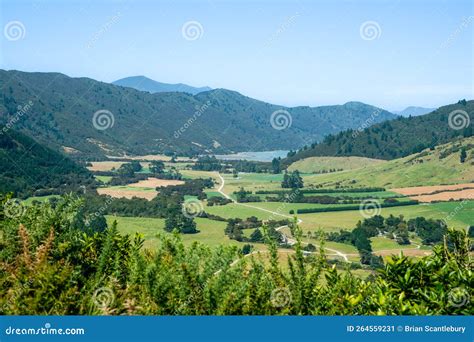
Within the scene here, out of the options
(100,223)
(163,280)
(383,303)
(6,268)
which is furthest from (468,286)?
(100,223)

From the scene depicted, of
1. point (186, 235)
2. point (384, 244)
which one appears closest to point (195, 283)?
point (186, 235)

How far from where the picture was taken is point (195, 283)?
455 inches

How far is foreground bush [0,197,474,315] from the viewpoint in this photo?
421 inches

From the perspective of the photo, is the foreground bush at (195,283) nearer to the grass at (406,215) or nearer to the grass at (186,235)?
the grass at (186,235)

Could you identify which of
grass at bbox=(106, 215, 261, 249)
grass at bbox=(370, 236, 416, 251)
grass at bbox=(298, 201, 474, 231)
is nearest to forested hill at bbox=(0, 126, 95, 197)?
grass at bbox=(106, 215, 261, 249)

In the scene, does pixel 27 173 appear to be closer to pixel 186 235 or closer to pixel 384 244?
pixel 186 235

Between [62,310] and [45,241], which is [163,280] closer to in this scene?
[62,310]

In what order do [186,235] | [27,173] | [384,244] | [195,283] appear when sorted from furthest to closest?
1. [27,173]
2. [384,244]
3. [186,235]
4. [195,283]

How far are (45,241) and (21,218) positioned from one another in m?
2.75

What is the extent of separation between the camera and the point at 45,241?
12664 millimetres

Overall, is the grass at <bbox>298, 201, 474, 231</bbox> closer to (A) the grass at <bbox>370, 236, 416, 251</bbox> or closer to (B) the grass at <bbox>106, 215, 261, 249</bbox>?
(A) the grass at <bbox>370, 236, 416, 251</bbox>

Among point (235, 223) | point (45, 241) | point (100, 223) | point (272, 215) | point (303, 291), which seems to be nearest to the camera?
point (303, 291)

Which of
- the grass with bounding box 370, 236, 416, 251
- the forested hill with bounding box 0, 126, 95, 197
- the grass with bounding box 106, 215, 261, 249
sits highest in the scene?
the forested hill with bounding box 0, 126, 95, 197

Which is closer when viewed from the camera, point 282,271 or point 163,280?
point 163,280
